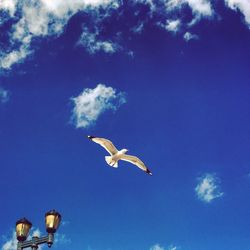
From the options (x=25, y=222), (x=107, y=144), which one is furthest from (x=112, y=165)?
(x=25, y=222)

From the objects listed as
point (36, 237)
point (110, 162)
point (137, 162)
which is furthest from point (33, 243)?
point (137, 162)

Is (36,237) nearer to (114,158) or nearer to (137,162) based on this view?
(114,158)

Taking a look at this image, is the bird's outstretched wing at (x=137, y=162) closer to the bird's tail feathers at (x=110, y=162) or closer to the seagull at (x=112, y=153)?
the seagull at (x=112, y=153)

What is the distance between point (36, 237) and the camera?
9883 millimetres

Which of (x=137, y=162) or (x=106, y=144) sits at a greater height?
(x=137, y=162)

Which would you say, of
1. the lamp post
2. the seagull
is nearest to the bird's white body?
the seagull

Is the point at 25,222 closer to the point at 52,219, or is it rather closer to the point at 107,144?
the point at 52,219

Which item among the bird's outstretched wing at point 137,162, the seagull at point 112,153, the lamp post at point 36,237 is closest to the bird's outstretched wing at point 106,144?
the seagull at point 112,153

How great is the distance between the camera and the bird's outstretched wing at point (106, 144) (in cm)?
1996

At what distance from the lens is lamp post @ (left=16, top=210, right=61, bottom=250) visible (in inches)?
378

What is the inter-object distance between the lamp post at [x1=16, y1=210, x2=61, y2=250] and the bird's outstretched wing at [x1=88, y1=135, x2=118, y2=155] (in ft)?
32.6

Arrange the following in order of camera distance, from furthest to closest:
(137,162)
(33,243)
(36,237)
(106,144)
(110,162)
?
1. (137,162)
2. (110,162)
3. (106,144)
4. (36,237)
5. (33,243)

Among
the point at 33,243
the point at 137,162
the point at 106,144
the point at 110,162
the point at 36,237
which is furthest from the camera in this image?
the point at 137,162

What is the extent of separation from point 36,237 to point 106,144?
35.9ft
